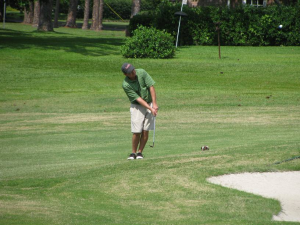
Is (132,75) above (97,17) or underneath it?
underneath

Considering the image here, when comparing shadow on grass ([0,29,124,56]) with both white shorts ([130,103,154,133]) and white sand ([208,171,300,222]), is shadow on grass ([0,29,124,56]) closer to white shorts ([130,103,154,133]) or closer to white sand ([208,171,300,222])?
white shorts ([130,103,154,133])

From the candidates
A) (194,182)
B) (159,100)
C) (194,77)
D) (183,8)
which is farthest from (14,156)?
(183,8)

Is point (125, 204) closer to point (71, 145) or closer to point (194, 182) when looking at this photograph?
point (194, 182)

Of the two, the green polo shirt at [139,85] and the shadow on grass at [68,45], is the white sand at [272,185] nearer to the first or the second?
the green polo shirt at [139,85]

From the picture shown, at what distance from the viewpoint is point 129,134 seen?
15188 millimetres

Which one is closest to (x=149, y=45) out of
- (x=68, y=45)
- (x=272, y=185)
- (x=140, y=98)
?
(x=68, y=45)

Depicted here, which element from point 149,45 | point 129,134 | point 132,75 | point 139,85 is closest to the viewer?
point 132,75

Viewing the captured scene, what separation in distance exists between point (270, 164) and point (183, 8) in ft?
89.2

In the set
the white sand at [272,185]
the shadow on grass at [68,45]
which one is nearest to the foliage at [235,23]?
the shadow on grass at [68,45]

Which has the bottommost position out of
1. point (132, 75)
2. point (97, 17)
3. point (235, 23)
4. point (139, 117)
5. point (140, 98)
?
point (139, 117)

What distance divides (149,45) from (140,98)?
68.8 feet

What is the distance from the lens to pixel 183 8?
117 feet

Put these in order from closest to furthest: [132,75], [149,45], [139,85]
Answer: [132,75] < [139,85] < [149,45]

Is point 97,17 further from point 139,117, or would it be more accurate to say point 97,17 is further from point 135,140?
point 139,117
